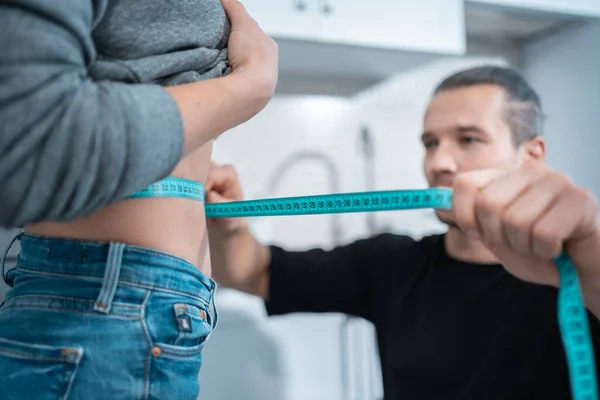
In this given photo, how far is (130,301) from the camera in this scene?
492 millimetres

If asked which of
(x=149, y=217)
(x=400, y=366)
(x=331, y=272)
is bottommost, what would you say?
(x=400, y=366)

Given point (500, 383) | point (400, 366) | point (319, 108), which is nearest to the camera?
point (500, 383)

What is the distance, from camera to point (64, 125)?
0.39m

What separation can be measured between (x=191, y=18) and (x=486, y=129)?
2.90ft

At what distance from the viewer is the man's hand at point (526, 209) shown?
0.47 m

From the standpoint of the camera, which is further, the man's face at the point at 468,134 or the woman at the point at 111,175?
the man's face at the point at 468,134

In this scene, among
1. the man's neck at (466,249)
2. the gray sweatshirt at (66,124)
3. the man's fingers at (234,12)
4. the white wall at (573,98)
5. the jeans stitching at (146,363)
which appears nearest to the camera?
the gray sweatshirt at (66,124)

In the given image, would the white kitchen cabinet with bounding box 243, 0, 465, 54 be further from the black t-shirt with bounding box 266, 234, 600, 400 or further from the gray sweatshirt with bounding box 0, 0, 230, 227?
the gray sweatshirt with bounding box 0, 0, 230, 227

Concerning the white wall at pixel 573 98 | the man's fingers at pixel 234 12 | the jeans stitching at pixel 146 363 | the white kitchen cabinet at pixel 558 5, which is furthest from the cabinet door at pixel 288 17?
the white wall at pixel 573 98

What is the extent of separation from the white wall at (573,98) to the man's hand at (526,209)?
4.92ft

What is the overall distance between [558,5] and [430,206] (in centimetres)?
141

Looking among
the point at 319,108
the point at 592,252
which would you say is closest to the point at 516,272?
the point at 592,252

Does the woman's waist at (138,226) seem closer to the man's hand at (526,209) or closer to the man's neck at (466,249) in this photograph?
the man's hand at (526,209)

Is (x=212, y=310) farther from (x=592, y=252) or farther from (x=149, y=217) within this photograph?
(x=592, y=252)
